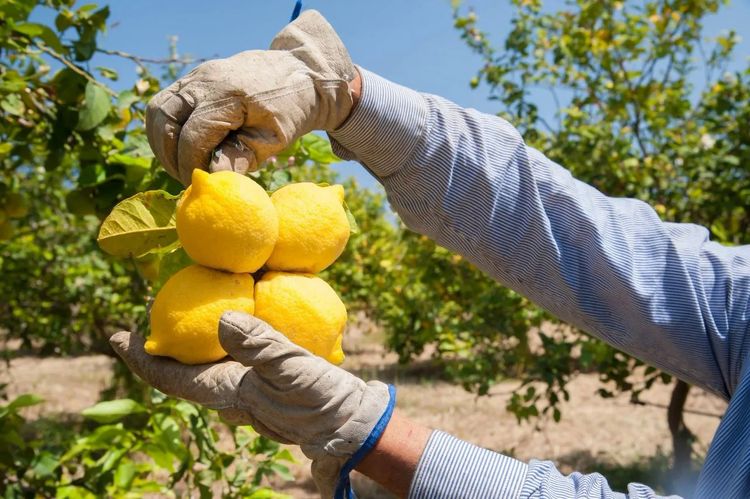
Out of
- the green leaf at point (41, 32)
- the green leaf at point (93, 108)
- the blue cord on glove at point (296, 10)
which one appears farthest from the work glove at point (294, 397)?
the green leaf at point (41, 32)

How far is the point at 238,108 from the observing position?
3.97 feet

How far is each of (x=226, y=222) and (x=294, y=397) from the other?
0.90 feet

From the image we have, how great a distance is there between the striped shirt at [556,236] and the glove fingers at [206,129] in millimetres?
393

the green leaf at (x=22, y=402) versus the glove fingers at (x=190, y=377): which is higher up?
the glove fingers at (x=190, y=377)

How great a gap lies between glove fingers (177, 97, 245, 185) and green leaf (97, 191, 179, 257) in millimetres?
87

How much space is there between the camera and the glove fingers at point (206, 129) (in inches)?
46.6

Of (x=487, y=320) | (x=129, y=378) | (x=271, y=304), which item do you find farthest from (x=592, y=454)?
(x=271, y=304)

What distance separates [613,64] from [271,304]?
177 inches

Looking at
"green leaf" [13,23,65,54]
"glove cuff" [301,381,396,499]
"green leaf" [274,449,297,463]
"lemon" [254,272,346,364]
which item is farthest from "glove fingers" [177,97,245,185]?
"green leaf" [274,449,297,463]

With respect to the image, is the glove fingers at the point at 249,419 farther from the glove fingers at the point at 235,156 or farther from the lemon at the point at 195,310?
the glove fingers at the point at 235,156

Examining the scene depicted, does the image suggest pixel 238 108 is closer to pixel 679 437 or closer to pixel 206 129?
pixel 206 129

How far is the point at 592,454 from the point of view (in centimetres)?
572

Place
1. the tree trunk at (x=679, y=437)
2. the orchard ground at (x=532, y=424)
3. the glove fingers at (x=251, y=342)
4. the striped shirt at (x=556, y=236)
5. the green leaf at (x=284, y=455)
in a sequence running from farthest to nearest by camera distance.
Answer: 1. the orchard ground at (x=532, y=424)
2. the tree trunk at (x=679, y=437)
3. the green leaf at (x=284, y=455)
4. the striped shirt at (x=556, y=236)
5. the glove fingers at (x=251, y=342)

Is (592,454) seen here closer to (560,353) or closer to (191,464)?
(560,353)
